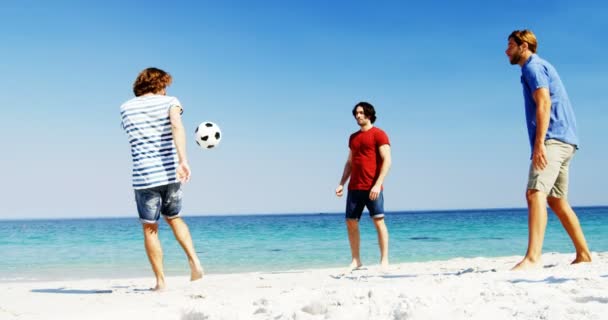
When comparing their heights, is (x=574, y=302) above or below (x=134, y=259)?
above

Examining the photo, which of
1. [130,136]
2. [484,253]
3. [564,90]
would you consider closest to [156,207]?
[130,136]

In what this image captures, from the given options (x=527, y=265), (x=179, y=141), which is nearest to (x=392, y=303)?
(x=527, y=265)

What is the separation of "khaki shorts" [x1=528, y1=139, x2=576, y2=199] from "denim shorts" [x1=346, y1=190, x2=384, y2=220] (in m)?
1.93

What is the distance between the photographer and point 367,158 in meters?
6.26

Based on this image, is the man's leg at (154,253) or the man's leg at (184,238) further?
the man's leg at (184,238)

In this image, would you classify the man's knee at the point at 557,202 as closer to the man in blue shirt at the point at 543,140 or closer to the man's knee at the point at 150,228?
the man in blue shirt at the point at 543,140

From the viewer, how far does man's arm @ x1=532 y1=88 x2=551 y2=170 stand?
434 centimetres

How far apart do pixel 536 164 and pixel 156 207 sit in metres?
2.95

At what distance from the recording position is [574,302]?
2.83 m

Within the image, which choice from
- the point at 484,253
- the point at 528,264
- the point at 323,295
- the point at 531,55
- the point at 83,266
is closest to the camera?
the point at 323,295

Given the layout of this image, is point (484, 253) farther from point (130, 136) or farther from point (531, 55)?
point (130, 136)

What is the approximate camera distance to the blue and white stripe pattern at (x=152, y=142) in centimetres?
426

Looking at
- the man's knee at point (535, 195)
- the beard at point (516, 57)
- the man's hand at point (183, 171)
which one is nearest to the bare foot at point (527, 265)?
the man's knee at point (535, 195)

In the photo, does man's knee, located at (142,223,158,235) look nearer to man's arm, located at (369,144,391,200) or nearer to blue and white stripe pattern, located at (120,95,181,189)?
blue and white stripe pattern, located at (120,95,181,189)
